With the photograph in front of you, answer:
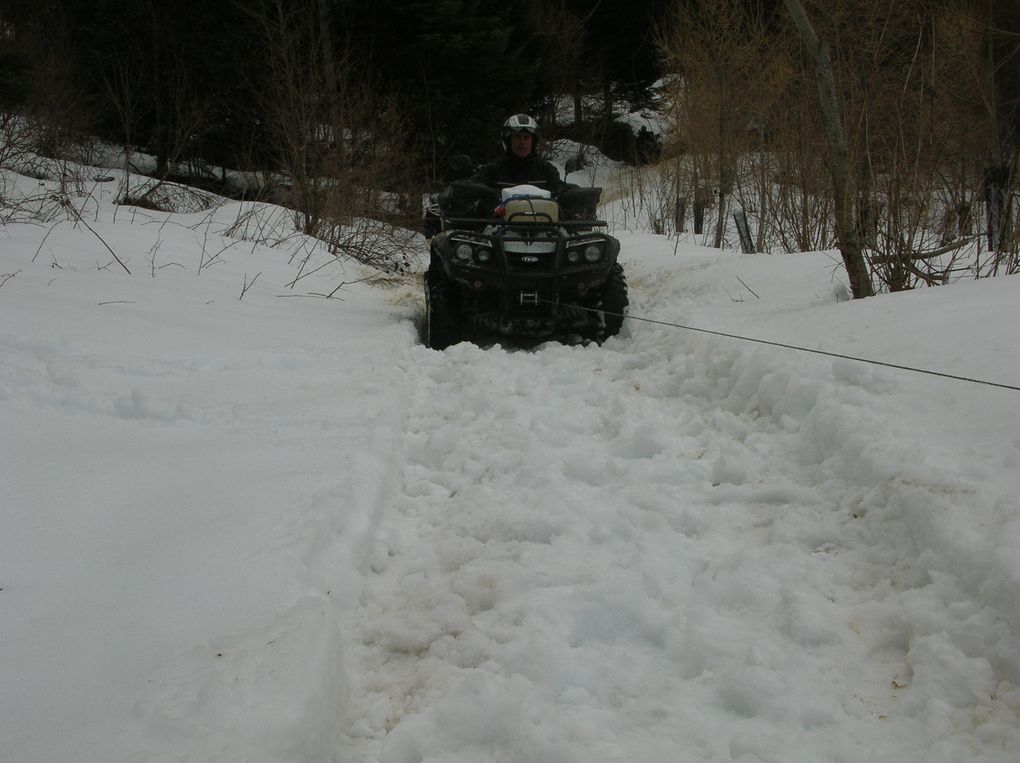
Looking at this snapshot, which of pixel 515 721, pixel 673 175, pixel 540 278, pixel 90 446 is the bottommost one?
pixel 515 721

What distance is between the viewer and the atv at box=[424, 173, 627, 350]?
529 cm

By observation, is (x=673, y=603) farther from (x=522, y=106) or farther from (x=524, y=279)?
(x=522, y=106)

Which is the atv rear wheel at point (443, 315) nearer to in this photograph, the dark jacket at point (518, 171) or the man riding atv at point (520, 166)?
the man riding atv at point (520, 166)

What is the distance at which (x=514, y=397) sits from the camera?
3.86m

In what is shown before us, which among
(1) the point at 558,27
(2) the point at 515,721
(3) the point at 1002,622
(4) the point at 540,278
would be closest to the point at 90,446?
(2) the point at 515,721

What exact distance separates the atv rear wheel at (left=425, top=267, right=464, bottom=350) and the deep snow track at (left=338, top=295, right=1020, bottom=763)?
2141mm

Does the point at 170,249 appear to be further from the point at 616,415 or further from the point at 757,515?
the point at 757,515

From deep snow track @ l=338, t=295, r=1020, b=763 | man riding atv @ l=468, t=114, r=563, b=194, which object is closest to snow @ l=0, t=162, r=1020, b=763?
deep snow track @ l=338, t=295, r=1020, b=763

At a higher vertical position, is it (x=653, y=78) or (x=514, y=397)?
(x=653, y=78)

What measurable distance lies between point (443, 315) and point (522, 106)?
1654 centimetres

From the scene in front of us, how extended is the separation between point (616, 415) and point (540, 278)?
Result: 2035mm

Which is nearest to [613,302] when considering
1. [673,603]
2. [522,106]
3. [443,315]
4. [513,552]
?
[443,315]

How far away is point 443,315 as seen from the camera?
17.8ft

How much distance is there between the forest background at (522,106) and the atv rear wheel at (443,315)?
2782 mm
